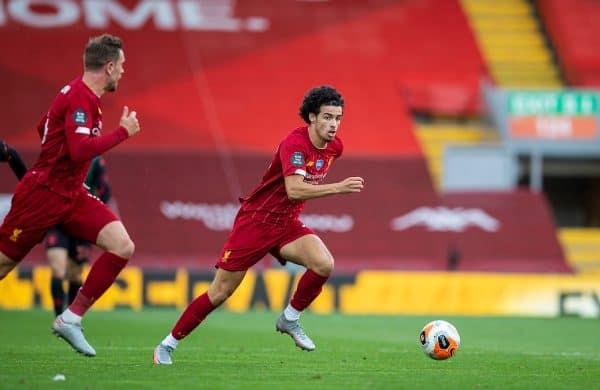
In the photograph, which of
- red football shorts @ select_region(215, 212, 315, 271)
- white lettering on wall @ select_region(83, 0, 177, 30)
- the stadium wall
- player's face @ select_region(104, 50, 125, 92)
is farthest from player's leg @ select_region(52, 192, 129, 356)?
A: white lettering on wall @ select_region(83, 0, 177, 30)

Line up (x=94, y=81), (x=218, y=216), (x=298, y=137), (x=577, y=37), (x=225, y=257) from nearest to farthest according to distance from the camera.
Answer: (x=94, y=81) < (x=225, y=257) < (x=298, y=137) < (x=218, y=216) < (x=577, y=37)

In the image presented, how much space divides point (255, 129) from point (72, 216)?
1821 centimetres

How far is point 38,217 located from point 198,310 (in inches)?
54.5

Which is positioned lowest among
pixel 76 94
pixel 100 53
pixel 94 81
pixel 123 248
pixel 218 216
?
pixel 123 248

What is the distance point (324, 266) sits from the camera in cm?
929

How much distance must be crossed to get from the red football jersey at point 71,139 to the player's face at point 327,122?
158cm

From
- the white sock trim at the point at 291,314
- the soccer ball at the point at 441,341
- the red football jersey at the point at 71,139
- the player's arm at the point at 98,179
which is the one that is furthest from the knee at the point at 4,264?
the player's arm at the point at 98,179

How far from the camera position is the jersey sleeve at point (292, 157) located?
8844mm

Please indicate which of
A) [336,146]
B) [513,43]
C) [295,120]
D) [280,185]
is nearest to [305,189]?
[280,185]

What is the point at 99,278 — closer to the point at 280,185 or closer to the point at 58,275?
the point at 280,185

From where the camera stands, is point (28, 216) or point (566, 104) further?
point (566, 104)

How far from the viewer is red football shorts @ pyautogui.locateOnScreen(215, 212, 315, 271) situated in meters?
8.93

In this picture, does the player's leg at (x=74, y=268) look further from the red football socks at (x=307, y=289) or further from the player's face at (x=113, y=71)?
the player's face at (x=113, y=71)

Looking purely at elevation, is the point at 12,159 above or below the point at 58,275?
above
